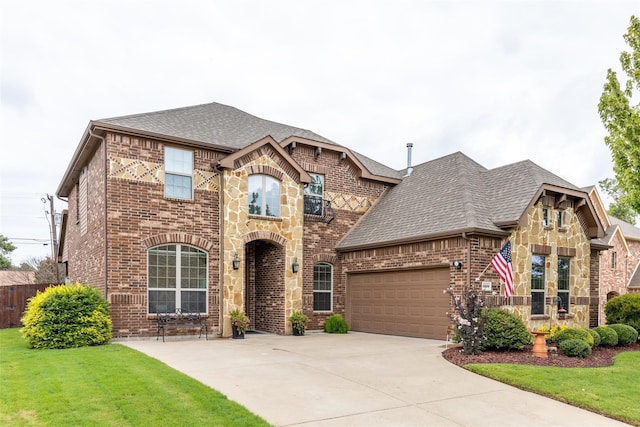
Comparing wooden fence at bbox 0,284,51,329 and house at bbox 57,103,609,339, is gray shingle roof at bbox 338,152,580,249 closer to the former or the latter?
house at bbox 57,103,609,339

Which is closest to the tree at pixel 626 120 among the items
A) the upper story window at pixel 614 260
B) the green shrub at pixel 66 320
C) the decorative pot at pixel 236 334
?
the decorative pot at pixel 236 334

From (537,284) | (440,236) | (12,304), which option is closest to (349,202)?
(440,236)

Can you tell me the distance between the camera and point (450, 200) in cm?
1422

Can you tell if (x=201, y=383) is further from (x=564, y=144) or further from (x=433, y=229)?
(x=564, y=144)

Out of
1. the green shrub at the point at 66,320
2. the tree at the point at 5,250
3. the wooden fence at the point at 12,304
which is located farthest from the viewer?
the tree at the point at 5,250

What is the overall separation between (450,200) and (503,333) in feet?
16.7

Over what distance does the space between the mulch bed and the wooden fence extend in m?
17.3

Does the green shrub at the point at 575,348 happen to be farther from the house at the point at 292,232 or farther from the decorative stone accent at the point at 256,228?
the decorative stone accent at the point at 256,228

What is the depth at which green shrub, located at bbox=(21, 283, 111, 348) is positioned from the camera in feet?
34.0

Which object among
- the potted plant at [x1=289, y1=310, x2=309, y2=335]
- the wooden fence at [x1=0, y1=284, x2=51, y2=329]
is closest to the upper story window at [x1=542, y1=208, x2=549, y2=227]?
the potted plant at [x1=289, y1=310, x2=309, y2=335]

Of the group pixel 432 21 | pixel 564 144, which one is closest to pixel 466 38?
pixel 432 21

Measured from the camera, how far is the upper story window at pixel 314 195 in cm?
1631

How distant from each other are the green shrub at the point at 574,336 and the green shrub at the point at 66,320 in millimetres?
11125

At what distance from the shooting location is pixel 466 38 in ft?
43.5
